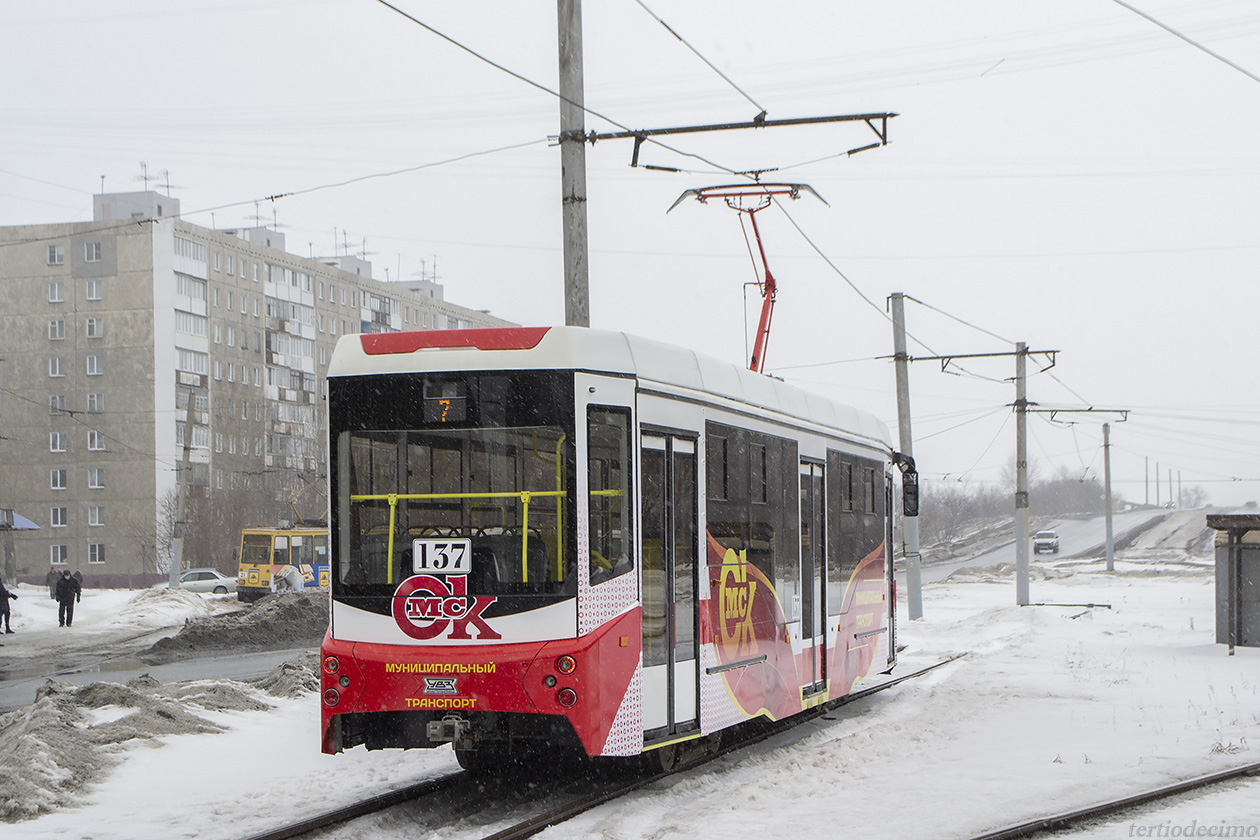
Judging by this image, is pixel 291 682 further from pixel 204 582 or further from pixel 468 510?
pixel 204 582

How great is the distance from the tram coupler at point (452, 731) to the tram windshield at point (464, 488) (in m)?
0.84

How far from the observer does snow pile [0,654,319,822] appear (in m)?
9.43

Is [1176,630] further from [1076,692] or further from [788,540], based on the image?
[788,540]

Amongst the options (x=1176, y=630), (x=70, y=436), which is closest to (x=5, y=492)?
(x=70, y=436)

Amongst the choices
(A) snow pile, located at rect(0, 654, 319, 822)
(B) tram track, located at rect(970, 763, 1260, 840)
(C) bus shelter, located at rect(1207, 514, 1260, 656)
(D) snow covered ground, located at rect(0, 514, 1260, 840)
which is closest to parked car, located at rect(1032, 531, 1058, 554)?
(C) bus shelter, located at rect(1207, 514, 1260, 656)

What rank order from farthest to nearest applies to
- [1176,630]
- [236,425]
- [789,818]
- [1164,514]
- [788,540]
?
1. [1164,514]
2. [236,425]
3. [1176,630]
4. [788,540]
5. [789,818]

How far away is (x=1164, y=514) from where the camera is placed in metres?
122

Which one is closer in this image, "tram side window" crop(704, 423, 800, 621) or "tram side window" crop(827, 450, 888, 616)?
"tram side window" crop(704, 423, 800, 621)

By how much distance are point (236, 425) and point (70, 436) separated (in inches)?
378

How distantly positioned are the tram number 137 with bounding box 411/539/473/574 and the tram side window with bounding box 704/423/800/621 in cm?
219

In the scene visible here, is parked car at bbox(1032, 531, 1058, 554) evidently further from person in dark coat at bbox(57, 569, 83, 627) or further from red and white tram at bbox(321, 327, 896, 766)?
red and white tram at bbox(321, 327, 896, 766)

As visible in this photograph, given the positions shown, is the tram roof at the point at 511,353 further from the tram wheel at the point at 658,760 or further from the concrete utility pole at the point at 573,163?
the concrete utility pole at the point at 573,163

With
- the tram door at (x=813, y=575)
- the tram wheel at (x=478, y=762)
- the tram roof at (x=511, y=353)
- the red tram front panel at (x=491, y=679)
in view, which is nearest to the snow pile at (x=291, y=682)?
the tram wheel at (x=478, y=762)

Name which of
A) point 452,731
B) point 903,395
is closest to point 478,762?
point 452,731
